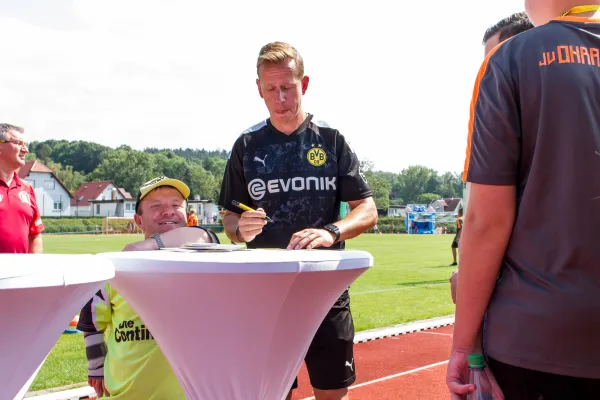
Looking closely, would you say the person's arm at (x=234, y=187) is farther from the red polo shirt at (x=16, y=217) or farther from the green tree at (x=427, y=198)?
the green tree at (x=427, y=198)

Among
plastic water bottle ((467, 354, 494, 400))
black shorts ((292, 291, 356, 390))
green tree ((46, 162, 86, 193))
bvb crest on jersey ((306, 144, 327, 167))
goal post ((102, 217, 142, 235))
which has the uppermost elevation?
green tree ((46, 162, 86, 193))

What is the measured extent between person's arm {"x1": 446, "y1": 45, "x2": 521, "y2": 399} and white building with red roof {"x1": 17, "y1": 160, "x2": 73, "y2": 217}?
88520 millimetres

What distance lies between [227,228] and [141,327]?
0.75 metres

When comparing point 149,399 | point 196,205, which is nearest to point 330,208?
point 149,399

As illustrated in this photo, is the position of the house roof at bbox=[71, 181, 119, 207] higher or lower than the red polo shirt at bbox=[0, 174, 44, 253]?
higher

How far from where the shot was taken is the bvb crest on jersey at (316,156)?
3.15 m

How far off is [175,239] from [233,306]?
0.68 meters

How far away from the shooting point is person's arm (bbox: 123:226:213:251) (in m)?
2.26

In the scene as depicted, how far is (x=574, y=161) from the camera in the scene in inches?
58.0

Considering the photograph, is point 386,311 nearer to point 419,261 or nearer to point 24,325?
point 24,325

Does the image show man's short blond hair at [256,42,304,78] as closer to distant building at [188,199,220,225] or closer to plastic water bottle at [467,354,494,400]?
plastic water bottle at [467,354,494,400]

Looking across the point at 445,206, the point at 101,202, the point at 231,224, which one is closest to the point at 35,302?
the point at 231,224

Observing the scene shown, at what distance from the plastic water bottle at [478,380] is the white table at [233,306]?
1.54 ft

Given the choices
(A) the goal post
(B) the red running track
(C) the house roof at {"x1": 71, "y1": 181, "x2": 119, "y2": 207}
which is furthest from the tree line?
(B) the red running track
